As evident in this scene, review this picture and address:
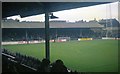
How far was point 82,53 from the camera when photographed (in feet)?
13.1

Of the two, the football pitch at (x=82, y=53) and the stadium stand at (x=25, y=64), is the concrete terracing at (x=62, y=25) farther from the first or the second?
the stadium stand at (x=25, y=64)

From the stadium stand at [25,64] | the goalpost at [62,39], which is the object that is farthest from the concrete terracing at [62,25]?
the stadium stand at [25,64]

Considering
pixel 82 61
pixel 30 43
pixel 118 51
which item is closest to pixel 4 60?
pixel 30 43

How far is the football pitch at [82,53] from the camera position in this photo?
3.97 m

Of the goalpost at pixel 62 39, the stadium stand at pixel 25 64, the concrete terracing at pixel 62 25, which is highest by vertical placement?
the concrete terracing at pixel 62 25

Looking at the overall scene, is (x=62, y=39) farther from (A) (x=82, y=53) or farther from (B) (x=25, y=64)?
(B) (x=25, y=64)

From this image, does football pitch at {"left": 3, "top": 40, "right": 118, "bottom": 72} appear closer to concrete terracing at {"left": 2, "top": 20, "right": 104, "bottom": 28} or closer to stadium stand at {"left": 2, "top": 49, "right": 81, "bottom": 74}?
stadium stand at {"left": 2, "top": 49, "right": 81, "bottom": 74}

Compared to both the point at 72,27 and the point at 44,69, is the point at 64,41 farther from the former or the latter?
the point at 44,69

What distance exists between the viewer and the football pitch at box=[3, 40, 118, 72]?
397 centimetres

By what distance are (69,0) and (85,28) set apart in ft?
1.96

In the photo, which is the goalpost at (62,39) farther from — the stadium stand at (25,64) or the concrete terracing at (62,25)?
the stadium stand at (25,64)

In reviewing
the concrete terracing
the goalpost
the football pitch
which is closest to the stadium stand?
the football pitch

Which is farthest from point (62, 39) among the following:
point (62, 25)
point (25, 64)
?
point (25, 64)

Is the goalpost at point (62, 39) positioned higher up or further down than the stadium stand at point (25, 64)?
higher up
